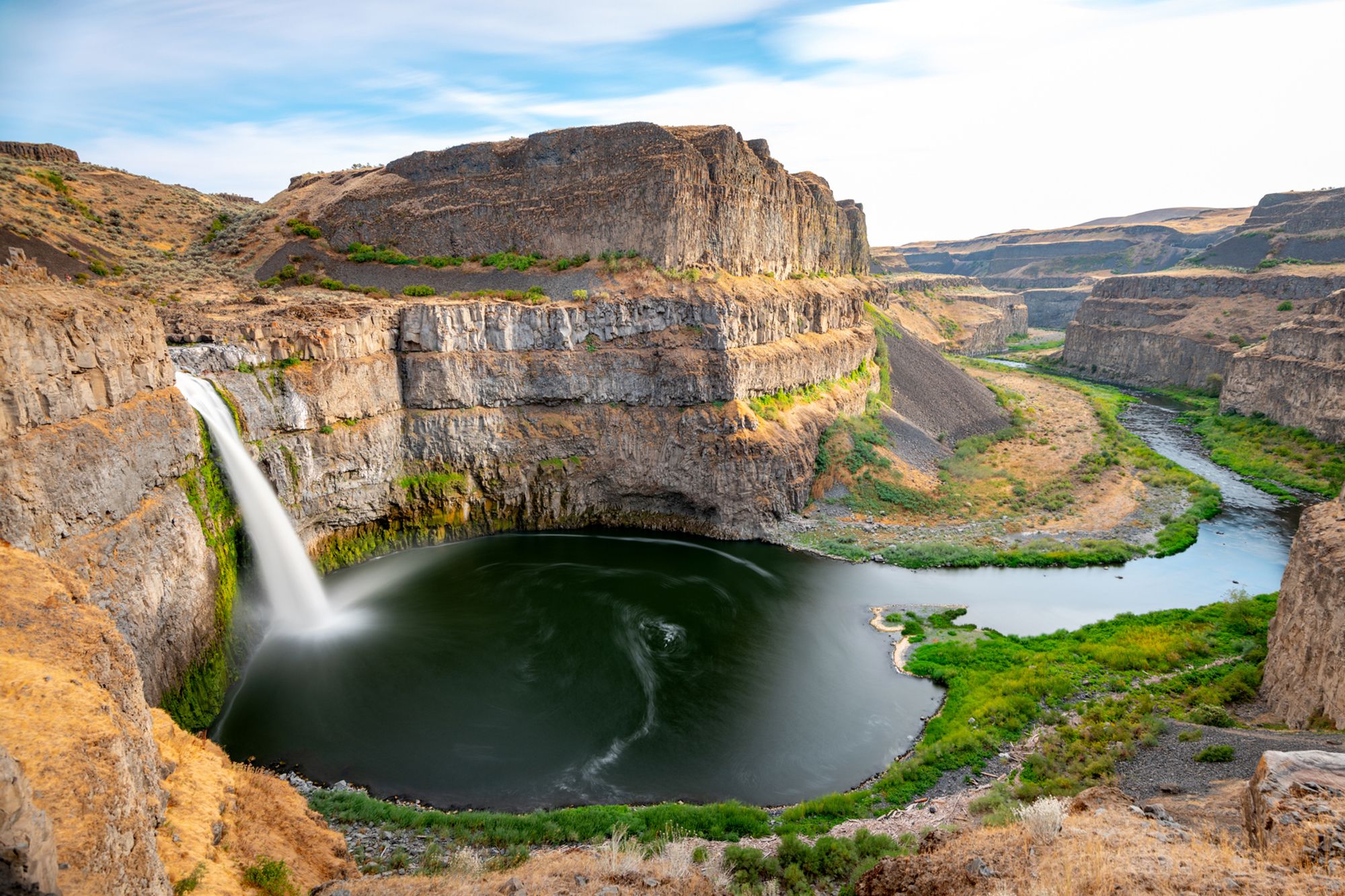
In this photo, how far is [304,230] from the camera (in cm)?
4547

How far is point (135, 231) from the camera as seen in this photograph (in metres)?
44.1

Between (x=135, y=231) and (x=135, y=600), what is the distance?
37721mm

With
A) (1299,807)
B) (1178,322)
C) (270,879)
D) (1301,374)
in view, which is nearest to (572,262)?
(270,879)

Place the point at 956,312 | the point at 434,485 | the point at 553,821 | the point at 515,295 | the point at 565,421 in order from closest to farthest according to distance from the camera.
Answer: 1. the point at 553,821
2. the point at 434,485
3. the point at 565,421
4. the point at 515,295
5. the point at 956,312

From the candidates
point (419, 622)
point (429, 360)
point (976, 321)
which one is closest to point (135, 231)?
point (429, 360)

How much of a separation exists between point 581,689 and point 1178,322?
83708 millimetres

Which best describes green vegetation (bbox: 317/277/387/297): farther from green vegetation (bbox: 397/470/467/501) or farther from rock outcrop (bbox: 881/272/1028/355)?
rock outcrop (bbox: 881/272/1028/355)

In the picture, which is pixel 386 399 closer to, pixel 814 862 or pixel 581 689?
pixel 581 689

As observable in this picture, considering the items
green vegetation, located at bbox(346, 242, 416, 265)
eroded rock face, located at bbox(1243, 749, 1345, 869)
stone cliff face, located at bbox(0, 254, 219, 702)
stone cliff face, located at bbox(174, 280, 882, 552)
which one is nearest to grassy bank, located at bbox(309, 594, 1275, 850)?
eroded rock face, located at bbox(1243, 749, 1345, 869)

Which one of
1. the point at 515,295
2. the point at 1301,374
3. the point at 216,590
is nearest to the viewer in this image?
the point at 216,590

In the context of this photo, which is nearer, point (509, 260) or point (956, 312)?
point (509, 260)

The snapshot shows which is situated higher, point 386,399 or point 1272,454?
point 386,399

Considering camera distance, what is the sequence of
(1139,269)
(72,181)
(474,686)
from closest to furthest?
(474,686), (72,181), (1139,269)

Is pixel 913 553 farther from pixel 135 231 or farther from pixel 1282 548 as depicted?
pixel 135 231
